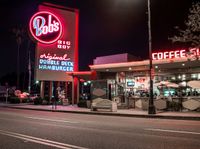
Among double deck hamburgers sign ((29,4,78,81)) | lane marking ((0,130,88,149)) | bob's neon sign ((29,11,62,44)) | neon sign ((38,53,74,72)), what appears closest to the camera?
lane marking ((0,130,88,149))

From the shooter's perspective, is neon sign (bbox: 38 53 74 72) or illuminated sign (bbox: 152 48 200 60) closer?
illuminated sign (bbox: 152 48 200 60)

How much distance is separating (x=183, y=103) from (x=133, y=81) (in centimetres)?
1630

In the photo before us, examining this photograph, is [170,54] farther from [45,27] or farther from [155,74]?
[45,27]

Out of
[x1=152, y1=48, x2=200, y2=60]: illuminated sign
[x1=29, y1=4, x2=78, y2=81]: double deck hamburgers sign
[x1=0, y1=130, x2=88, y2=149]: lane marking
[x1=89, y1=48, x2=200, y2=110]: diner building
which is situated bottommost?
[x1=0, y1=130, x2=88, y2=149]: lane marking

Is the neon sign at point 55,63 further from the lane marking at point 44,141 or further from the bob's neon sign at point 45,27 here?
the lane marking at point 44,141

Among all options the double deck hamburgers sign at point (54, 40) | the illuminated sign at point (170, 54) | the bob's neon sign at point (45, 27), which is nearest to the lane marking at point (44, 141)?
the illuminated sign at point (170, 54)

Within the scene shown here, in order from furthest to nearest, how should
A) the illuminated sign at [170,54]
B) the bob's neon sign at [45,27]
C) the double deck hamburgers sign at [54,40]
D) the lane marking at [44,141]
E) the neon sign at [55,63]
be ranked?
the bob's neon sign at [45,27] < the double deck hamburgers sign at [54,40] < the neon sign at [55,63] < the illuminated sign at [170,54] < the lane marking at [44,141]

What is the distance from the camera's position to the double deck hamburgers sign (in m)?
42.3

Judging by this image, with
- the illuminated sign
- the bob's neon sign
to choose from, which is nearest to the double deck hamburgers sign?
the bob's neon sign

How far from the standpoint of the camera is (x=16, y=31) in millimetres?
71438

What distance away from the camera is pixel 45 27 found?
4409 centimetres

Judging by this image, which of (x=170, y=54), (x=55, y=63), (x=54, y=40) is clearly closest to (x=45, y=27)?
(x=54, y=40)

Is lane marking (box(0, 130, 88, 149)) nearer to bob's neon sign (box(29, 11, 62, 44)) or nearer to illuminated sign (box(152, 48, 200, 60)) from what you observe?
illuminated sign (box(152, 48, 200, 60))

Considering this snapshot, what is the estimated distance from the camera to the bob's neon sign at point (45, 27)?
42.7m
